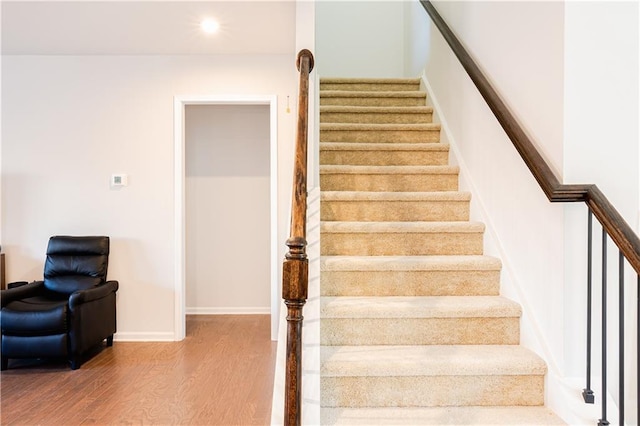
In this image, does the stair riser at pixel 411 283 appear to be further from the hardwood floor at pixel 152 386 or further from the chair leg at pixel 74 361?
the chair leg at pixel 74 361

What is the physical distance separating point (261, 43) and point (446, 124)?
Answer: 6.13 feet

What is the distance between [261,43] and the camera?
4113 mm

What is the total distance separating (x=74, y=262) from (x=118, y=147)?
1.15 metres

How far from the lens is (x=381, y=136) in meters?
3.40

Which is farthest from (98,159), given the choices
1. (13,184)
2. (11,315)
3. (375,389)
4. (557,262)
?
(557,262)

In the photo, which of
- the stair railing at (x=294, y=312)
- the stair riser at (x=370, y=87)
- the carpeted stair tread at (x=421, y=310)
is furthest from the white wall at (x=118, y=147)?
the stair railing at (x=294, y=312)

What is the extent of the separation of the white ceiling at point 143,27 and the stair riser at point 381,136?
98 cm

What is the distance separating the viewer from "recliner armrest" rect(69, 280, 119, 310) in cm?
360

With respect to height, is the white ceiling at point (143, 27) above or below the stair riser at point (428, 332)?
above

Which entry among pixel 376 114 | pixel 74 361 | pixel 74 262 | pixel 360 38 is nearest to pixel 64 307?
pixel 74 361

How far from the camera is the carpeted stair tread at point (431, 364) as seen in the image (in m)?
1.86

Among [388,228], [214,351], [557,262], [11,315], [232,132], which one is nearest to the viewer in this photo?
[557,262]

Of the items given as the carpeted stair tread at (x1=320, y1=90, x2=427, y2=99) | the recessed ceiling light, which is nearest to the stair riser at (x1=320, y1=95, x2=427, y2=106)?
the carpeted stair tread at (x1=320, y1=90, x2=427, y2=99)

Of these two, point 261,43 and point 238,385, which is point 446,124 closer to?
point 261,43
